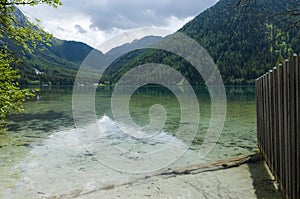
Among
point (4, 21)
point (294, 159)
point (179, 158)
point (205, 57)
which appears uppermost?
point (205, 57)

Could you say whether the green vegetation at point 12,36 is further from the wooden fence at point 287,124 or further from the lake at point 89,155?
the wooden fence at point 287,124

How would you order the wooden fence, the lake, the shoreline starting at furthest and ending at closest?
the lake < the shoreline < the wooden fence

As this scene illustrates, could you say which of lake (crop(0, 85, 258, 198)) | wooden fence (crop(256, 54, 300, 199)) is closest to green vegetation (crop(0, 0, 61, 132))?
lake (crop(0, 85, 258, 198))

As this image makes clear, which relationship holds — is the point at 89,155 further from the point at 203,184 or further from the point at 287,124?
the point at 287,124

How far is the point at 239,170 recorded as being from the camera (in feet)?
24.5

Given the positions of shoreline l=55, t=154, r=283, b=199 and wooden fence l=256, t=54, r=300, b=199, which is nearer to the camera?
wooden fence l=256, t=54, r=300, b=199

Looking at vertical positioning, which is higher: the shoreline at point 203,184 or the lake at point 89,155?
the shoreline at point 203,184

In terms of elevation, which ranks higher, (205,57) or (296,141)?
(205,57)

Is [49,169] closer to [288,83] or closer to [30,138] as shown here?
[30,138]

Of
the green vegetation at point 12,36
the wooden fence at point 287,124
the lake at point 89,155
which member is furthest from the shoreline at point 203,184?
the green vegetation at point 12,36

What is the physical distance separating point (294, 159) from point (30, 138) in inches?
497

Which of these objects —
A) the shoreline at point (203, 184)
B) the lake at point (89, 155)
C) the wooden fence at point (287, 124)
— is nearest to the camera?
the wooden fence at point (287, 124)

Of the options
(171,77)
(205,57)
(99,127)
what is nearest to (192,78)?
(171,77)

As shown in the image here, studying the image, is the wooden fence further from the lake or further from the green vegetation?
the green vegetation
